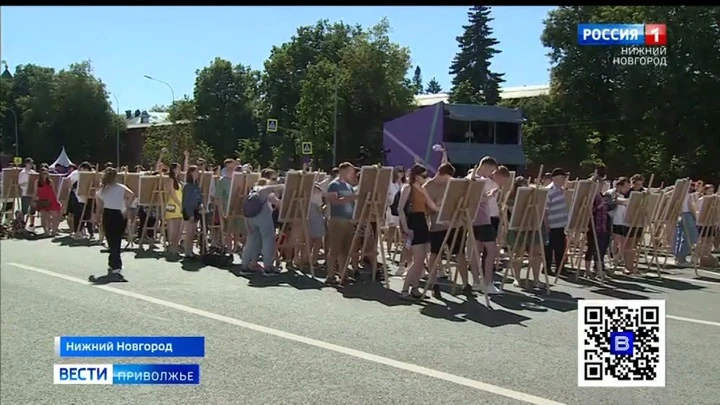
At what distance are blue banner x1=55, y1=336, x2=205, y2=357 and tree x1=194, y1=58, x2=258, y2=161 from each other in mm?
1667

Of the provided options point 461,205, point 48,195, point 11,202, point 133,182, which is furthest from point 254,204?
point 11,202

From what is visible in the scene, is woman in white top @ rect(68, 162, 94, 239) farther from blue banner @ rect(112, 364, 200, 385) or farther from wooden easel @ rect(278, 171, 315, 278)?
blue banner @ rect(112, 364, 200, 385)

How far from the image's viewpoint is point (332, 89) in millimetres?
19312

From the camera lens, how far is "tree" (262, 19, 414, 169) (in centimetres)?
868

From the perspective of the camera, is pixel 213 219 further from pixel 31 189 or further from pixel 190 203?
pixel 31 189

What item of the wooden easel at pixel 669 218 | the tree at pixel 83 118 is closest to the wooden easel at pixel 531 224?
the wooden easel at pixel 669 218

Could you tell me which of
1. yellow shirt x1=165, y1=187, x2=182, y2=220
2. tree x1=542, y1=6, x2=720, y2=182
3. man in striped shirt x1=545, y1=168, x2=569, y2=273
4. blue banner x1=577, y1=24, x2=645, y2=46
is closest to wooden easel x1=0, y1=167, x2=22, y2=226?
yellow shirt x1=165, y1=187, x2=182, y2=220

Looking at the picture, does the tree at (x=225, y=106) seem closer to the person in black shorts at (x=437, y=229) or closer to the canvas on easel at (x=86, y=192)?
the person in black shorts at (x=437, y=229)

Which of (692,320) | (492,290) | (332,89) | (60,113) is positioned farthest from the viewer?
(332,89)

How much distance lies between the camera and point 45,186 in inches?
543

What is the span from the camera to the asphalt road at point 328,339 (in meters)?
4.17

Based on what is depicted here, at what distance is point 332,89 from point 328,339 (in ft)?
47.2

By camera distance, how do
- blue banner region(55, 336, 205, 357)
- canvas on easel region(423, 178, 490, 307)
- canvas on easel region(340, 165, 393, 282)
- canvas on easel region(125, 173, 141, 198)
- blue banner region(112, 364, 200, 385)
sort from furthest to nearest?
1. canvas on easel region(125, 173, 141, 198)
2. canvas on easel region(340, 165, 393, 282)
3. canvas on easel region(423, 178, 490, 307)
4. blue banner region(55, 336, 205, 357)
5. blue banner region(112, 364, 200, 385)

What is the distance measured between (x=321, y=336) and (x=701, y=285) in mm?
7067
